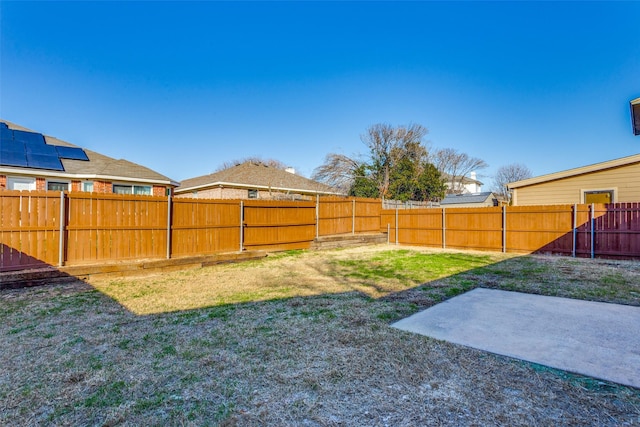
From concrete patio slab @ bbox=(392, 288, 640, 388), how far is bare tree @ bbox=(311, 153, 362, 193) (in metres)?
20.8

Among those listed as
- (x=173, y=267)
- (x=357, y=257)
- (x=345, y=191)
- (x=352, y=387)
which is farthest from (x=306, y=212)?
(x=345, y=191)

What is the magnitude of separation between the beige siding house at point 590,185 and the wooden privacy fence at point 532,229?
188 centimetres

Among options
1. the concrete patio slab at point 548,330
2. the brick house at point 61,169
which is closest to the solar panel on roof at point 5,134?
the brick house at point 61,169

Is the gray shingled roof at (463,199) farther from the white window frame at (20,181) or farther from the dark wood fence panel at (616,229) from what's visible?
the white window frame at (20,181)

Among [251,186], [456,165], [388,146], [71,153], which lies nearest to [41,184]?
[71,153]

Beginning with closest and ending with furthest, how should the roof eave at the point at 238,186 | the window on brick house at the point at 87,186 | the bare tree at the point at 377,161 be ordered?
the window on brick house at the point at 87,186 → the roof eave at the point at 238,186 → the bare tree at the point at 377,161

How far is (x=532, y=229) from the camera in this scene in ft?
34.4

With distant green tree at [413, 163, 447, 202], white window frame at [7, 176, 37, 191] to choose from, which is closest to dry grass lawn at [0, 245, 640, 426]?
white window frame at [7, 176, 37, 191]

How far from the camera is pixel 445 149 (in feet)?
126

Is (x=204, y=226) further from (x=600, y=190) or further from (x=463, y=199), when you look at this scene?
(x=463, y=199)

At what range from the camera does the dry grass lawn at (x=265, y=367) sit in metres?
1.99

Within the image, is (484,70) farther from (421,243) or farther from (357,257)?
(357,257)

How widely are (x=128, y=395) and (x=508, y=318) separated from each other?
4.02m

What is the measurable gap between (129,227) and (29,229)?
67.4 inches
